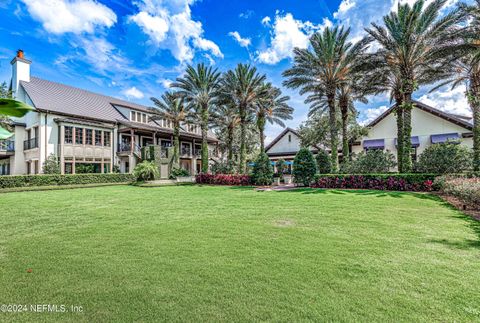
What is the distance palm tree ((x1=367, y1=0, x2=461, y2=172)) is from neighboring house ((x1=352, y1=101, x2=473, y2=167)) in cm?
767

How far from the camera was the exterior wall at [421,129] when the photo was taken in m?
26.7

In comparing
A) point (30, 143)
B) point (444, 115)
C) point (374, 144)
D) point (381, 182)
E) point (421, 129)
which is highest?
point (444, 115)

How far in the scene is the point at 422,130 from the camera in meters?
28.1

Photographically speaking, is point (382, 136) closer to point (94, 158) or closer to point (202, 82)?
point (202, 82)

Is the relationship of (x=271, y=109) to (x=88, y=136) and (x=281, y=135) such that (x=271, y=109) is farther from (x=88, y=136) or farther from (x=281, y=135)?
(x=88, y=136)

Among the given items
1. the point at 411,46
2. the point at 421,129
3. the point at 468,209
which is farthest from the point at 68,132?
the point at 421,129

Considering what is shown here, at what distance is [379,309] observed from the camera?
311 centimetres

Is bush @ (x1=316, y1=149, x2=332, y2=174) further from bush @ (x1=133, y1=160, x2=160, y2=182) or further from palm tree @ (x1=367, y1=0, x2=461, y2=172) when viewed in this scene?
bush @ (x1=133, y1=160, x2=160, y2=182)

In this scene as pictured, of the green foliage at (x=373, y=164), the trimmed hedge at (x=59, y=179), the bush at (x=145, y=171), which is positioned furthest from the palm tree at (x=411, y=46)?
the trimmed hedge at (x=59, y=179)

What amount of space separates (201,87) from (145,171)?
1115 centimetres

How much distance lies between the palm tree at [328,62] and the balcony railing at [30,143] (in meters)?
25.7

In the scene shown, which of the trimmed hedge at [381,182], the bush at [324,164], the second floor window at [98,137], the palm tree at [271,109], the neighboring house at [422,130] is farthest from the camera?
the palm tree at [271,109]

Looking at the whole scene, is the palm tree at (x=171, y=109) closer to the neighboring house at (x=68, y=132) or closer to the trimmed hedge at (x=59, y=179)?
the neighboring house at (x=68, y=132)

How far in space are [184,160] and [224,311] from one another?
118ft
